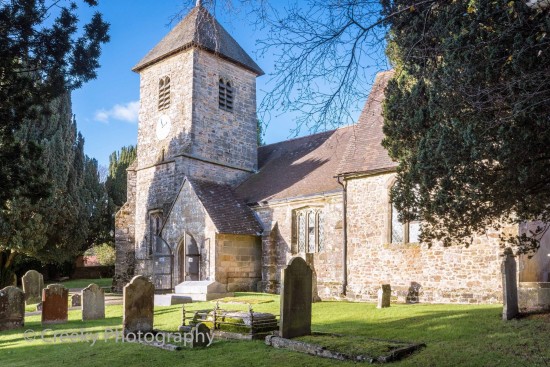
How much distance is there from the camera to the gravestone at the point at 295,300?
359 inches

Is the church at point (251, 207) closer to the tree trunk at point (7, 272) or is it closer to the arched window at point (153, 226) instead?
the arched window at point (153, 226)

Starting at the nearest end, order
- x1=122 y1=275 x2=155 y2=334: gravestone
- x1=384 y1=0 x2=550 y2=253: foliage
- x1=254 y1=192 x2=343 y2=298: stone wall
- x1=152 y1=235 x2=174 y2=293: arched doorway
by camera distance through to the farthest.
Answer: x1=384 y1=0 x2=550 y2=253: foliage → x1=122 y1=275 x2=155 y2=334: gravestone → x1=254 y1=192 x2=343 y2=298: stone wall → x1=152 y1=235 x2=174 y2=293: arched doorway

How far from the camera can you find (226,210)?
20734 mm

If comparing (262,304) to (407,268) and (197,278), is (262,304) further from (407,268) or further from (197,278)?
(197,278)

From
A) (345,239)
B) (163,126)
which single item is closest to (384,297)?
(345,239)

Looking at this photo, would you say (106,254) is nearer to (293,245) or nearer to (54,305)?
(293,245)

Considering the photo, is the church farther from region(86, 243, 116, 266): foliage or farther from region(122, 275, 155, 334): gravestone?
region(86, 243, 116, 266): foliage

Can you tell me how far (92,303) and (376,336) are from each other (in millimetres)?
8523

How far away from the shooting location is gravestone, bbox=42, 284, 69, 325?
13.5 m

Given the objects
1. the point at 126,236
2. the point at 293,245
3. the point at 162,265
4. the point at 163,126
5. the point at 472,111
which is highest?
the point at 163,126

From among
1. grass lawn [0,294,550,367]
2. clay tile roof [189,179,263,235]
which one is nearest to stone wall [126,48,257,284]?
clay tile roof [189,179,263,235]

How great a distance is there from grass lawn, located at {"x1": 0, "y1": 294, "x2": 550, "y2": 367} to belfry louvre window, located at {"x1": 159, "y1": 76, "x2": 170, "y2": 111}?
46.4 ft

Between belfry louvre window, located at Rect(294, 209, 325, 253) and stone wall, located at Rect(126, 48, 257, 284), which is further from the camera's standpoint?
stone wall, located at Rect(126, 48, 257, 284)

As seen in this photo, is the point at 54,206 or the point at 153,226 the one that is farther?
the point at 54,206
